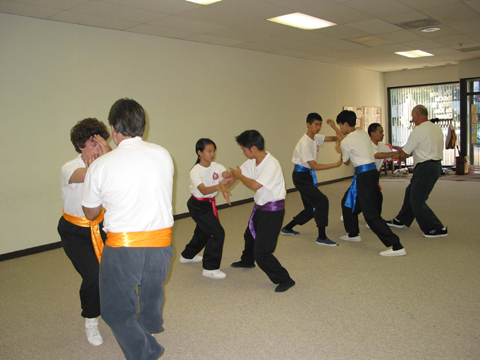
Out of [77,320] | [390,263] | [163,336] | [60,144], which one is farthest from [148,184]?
[60,144]

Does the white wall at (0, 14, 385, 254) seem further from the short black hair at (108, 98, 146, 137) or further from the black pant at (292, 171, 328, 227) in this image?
the short black hair at (108, 98, 146, 137)

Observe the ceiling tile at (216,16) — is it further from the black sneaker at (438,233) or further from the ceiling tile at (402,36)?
the black sneaker at (438,233)

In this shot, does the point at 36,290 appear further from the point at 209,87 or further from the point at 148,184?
the point at 209,87

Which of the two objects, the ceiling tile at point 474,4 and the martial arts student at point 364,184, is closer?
the martial arts student at point 364,184

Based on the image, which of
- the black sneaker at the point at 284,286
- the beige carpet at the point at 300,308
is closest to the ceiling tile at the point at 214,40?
the beige carpet at the point at 300,308

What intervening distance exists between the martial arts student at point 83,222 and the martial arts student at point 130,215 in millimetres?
575

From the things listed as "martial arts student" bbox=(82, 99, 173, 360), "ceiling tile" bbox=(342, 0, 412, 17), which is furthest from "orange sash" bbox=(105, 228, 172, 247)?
"ceiling tile" bbox=(342, 0, 412, 17)

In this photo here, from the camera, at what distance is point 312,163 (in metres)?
4.75

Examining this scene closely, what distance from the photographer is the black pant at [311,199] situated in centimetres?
471

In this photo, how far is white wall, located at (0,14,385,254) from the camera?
185 inches

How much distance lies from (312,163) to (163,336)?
2.69 metres

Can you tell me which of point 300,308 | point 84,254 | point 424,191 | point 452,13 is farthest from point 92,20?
point 452,13

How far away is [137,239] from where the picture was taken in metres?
1.82

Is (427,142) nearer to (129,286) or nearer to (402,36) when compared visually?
(402,36)
